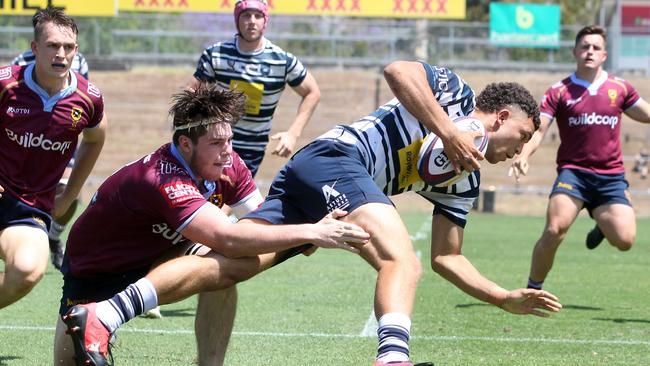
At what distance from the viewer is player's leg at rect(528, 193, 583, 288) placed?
9.08 m

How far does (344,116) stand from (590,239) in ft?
63.7

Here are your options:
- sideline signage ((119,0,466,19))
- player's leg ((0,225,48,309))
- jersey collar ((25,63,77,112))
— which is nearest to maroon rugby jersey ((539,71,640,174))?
jersey collar ((25,63,77,112))

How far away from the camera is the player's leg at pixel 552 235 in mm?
9078

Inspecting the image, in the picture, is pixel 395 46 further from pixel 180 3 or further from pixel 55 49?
pixel 55 49

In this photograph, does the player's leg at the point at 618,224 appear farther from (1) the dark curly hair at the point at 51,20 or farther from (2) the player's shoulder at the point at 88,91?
(1) the dark curly hair at the point at 51,20

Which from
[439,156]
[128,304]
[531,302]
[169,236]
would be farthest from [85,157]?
[531,302]

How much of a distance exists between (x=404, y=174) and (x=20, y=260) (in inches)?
84.5

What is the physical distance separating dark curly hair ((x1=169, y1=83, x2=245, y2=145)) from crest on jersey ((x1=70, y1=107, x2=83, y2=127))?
4.77 feet

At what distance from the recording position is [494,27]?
3130 cm

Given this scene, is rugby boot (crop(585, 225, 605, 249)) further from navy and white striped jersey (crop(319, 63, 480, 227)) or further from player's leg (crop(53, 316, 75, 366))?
player's leg (crop(53, 316, 75, 366))

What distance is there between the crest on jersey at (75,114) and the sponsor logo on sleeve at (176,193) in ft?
5.53

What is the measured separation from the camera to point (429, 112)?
18.2 feet

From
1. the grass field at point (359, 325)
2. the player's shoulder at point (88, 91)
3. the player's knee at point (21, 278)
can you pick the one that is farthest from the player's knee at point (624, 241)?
the player's knee at point (21, 278)

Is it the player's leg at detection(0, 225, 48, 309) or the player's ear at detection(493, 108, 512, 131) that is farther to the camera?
the player's leg at detection(0, 225, 48, 309)
